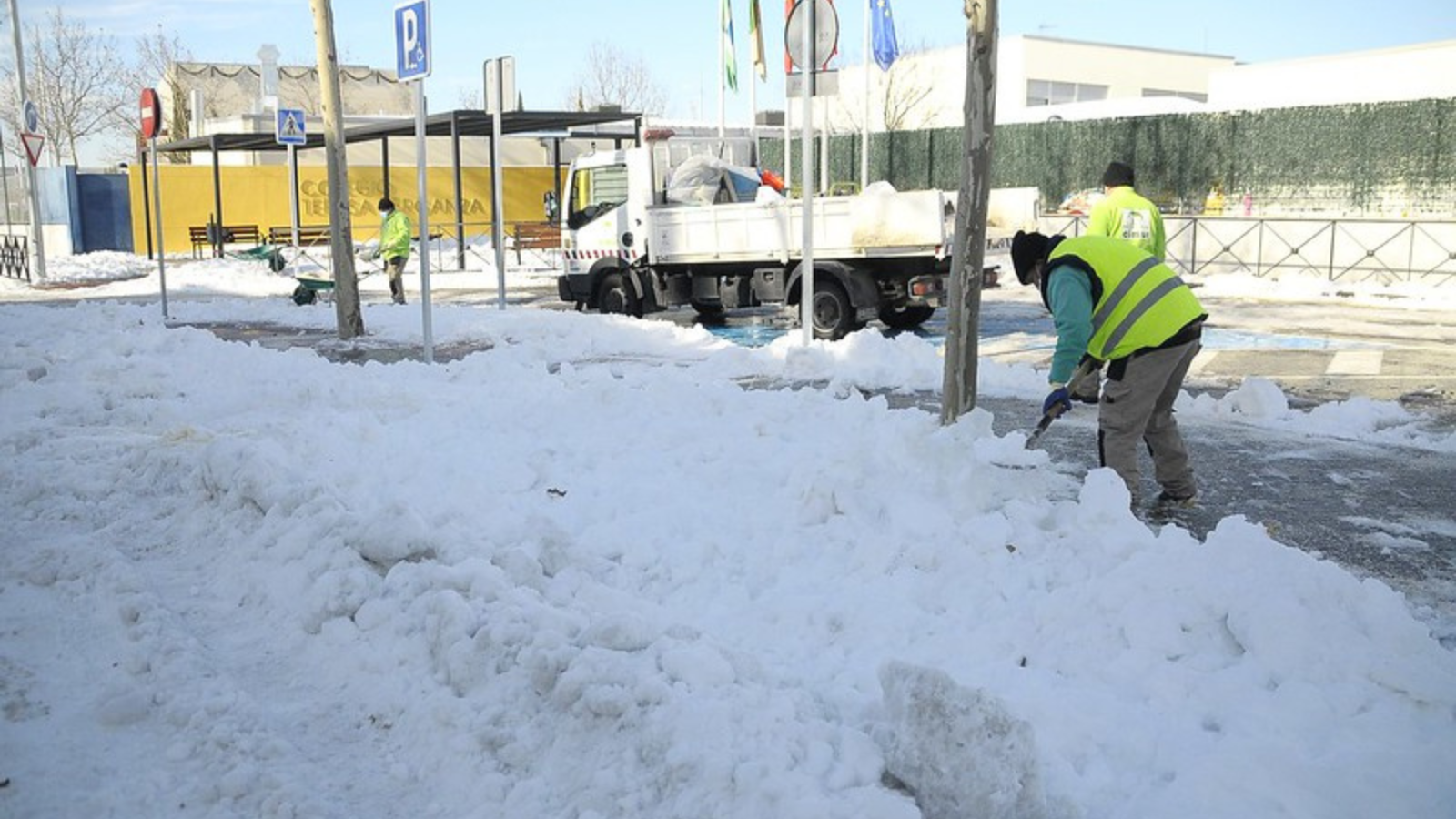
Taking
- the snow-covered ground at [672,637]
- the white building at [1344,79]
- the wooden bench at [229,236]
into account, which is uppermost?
the white building at [1344,79]

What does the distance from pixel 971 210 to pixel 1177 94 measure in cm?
6371

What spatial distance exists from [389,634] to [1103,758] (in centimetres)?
258

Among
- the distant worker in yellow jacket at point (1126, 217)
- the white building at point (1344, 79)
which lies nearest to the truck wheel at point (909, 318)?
the distant worker in yellow jacket at point (1126, 217)

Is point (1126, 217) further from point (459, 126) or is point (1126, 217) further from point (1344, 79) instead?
point (1344, 79)

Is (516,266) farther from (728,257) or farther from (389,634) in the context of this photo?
(389,634)

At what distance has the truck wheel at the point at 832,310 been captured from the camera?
49.1 ft

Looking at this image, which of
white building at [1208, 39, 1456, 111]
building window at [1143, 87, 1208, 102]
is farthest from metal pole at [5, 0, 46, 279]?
building window at [1143, 87, 1208, 102]

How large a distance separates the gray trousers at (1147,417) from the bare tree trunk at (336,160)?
368 inches

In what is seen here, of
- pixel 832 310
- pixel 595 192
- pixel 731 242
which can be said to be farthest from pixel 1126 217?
pixel 595 192

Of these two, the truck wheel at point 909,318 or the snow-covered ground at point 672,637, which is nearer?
the snow-covered ground at point 672,637

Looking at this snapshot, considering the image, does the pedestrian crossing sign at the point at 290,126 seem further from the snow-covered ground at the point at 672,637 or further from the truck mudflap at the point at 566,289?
the snow-covered ground at the point at 672,637

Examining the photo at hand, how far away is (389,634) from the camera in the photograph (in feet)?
15.2

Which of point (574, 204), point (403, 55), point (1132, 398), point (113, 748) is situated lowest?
point (113, 748)

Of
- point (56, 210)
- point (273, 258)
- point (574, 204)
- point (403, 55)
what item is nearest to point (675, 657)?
point (403, 55)
